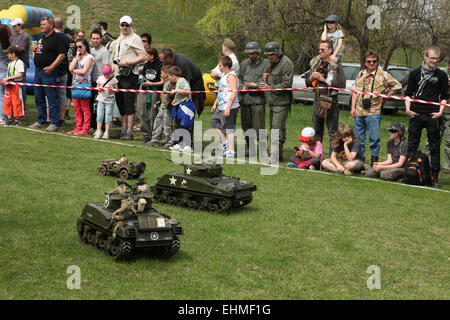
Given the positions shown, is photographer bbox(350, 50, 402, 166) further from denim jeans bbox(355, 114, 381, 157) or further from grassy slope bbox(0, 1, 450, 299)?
grassy slope bbox(0, 1, 450, 299)

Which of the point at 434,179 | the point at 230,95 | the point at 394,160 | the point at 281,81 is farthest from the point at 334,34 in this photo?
the point at 434,179

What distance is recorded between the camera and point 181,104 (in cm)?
1299

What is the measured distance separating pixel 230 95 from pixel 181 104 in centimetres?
115

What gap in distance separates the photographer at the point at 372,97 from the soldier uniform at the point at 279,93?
4.74 feet

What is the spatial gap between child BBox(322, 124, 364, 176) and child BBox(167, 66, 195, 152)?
3.15 meters

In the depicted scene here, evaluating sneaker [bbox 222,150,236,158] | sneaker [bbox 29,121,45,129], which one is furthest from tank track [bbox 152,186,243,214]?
sneaker [bbox 29,121,45,129]

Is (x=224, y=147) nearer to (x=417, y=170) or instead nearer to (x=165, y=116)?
(x=165, y=116)

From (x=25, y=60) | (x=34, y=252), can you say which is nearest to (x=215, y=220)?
(x=34, y=252)

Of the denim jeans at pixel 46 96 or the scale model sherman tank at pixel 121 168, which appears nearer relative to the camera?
the scale model sherman tank at pixel 121 168

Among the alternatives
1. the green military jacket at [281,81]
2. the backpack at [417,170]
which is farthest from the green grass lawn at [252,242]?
the green military jacket at [281,81]

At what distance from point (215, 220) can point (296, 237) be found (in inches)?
47.8

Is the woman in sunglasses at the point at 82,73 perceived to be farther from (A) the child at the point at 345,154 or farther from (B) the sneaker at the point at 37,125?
(A) the child at the point at 345,154

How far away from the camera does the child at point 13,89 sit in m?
14.8

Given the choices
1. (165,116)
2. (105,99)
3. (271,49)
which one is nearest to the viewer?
(271,49)
